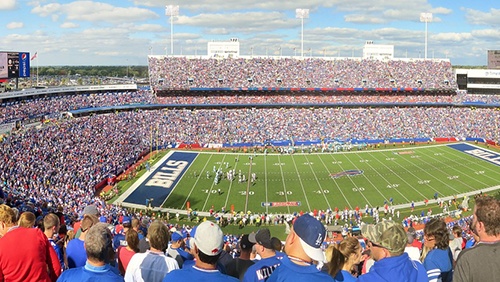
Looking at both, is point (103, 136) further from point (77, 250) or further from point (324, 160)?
point (77, 250)

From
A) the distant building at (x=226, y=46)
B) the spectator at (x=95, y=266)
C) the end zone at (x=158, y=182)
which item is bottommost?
the end zone at (x=158, y=182)

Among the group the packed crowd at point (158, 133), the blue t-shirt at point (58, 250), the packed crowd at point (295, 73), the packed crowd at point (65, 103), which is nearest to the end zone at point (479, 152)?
the packed crowd at point (158, 133)

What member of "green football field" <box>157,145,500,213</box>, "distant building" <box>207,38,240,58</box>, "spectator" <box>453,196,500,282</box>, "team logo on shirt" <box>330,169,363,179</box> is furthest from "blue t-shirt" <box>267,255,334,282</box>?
"distant building" <box>207,38,240,58</box>

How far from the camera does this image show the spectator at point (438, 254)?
5.29 m

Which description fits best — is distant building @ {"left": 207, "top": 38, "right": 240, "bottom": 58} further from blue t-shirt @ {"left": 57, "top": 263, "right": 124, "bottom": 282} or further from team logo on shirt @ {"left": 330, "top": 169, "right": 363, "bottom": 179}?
blue t-shirt @ {"left": 57, "top": 263, "right": 124, "bottom": 282}

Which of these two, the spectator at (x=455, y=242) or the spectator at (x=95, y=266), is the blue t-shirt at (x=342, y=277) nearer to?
the spectator at (x=95, y=266)

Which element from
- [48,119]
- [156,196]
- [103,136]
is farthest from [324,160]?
[48,119]

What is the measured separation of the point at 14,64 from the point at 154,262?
151ft

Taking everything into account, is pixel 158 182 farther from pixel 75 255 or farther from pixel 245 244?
pixel 245 244

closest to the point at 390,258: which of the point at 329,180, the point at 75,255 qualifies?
the point at 75,255

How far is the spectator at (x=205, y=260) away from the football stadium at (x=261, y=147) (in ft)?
2.01

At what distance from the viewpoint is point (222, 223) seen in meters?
27.4

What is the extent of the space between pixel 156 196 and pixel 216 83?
3342 cm

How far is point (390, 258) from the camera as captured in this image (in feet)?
13.7
